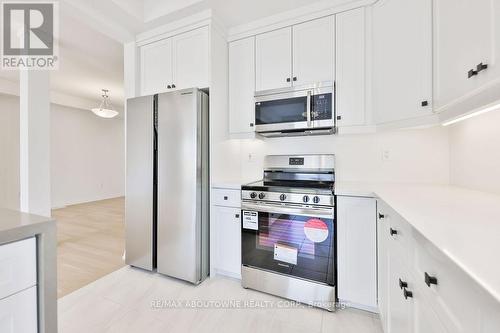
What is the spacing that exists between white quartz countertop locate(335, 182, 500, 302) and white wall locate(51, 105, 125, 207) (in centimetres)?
681

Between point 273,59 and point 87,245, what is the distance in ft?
10.9

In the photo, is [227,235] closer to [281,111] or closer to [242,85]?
[281,111]

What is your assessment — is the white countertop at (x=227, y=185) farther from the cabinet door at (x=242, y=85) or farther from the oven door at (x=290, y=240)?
the cabinet door at (x=242, y=85)

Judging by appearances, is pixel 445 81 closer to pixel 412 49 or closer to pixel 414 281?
pixel 412 49

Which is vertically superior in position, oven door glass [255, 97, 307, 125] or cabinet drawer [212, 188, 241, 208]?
oven door glass [255, 97, 307, 125]

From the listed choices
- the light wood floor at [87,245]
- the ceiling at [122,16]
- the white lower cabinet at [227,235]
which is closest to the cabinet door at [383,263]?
the white lower cabinet at [227,235]

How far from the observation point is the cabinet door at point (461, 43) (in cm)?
99

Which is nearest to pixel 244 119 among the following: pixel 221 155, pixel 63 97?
pixel 221 155

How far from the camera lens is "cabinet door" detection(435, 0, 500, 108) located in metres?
0.99

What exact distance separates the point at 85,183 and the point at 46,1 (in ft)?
17.2

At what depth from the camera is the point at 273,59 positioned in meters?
2.31

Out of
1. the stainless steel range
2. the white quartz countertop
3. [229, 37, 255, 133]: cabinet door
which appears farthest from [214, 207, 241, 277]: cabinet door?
the white quartz countertop

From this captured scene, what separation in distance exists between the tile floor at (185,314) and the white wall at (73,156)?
4.57 m

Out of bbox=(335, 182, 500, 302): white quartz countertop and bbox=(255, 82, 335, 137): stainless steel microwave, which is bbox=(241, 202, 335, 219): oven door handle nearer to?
bbox=(335, 182, 500, 302): white quartz countertop
